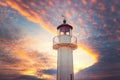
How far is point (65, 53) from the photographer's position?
2477 cm

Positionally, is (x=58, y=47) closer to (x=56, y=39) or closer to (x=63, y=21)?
(x=56, y=39)

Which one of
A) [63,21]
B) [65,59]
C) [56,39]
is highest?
[63,21]

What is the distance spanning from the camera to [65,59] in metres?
24.8

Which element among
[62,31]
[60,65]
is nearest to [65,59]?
[60,65]

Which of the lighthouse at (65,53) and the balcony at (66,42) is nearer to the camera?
the lighthouse at (65,53)

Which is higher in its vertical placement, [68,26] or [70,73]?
[68,26]

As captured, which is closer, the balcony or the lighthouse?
the lighthouse

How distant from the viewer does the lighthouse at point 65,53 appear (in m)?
24.4

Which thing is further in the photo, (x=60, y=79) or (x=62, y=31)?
(x=62, y=31)

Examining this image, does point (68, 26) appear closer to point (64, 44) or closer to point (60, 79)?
point (64, 44)

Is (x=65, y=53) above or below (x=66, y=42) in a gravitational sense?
below

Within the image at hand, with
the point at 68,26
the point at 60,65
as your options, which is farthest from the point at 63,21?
the point at 60,65

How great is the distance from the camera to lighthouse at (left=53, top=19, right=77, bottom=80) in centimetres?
2439

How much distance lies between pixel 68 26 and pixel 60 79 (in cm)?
524
